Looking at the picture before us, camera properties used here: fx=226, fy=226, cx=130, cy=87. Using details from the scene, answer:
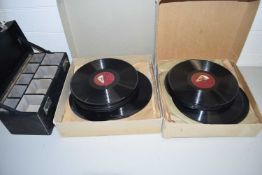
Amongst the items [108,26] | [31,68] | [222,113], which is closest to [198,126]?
[222,113]

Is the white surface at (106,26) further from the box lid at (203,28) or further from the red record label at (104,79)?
the red record label at (104,79)

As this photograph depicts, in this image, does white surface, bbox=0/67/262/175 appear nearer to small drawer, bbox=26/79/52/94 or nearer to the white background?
the white background

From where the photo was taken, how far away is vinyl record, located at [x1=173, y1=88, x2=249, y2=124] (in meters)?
0.71

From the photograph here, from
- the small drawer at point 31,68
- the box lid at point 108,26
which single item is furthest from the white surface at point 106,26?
the small drawer at point 31,68

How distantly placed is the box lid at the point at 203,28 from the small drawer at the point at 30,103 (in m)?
0.49

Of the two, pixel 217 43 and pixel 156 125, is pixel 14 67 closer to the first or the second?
pixel 156 125

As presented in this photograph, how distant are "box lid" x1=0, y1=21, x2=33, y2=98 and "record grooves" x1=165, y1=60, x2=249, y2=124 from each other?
1.85ft

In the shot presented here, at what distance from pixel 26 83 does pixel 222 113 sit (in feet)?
2.25

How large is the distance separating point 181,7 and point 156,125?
0.43m

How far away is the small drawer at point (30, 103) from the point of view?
0.78 meters

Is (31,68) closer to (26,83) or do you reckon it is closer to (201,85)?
(26,83)

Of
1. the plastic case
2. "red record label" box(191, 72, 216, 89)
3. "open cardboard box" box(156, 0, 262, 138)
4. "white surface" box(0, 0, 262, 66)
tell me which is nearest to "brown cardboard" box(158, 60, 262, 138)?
"open cardboard box" box(156, 0, 262, 138)

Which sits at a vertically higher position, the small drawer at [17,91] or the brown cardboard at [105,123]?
the small drawer at [17,91]

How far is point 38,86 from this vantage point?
0.85m
